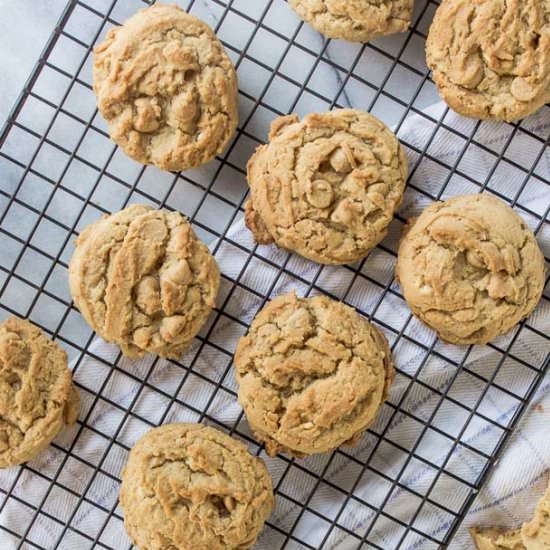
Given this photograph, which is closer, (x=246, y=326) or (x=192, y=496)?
(x=192, y=496)

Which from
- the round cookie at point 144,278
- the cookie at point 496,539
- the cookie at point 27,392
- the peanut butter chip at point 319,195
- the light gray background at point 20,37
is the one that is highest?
the peanut butter chip at point 319,195

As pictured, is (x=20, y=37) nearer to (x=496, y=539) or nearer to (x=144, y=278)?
(x=144, y=278)

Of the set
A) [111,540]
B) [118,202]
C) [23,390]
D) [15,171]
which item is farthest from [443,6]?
[111,540]

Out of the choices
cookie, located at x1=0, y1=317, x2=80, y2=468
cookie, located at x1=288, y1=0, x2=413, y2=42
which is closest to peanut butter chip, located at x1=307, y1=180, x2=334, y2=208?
cookie, located at x1=288, y1=0, x2=413, y2=42

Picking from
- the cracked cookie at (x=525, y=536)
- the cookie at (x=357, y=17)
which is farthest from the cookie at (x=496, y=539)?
the cookie at (x=357, y=17)

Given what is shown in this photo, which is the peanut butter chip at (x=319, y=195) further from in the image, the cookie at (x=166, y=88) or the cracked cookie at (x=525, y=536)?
the cracked cookie at (x=525, y=536)

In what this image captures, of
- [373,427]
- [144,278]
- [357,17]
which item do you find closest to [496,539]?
[373,427]

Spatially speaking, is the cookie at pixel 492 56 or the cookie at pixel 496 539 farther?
the cookie at pixel 496 539
